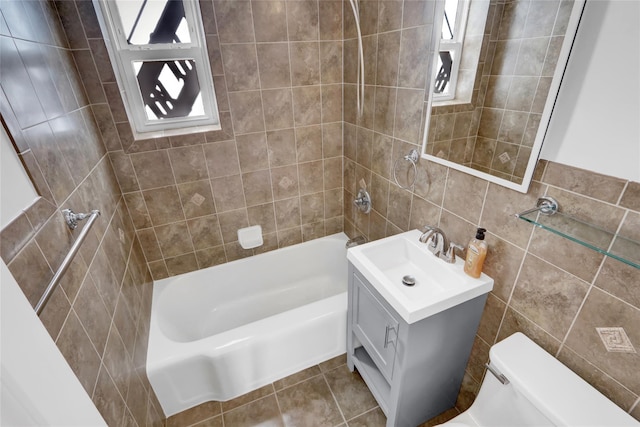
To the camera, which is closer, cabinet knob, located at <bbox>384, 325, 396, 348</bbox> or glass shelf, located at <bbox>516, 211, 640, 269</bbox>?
glass shelf, located at <bbox>516, 211, 640, 269</bbox>

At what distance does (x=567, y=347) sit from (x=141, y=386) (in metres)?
1.69

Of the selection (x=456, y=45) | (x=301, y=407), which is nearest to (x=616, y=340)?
(x=456, y=45)

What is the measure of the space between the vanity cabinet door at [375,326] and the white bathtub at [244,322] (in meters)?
0.26

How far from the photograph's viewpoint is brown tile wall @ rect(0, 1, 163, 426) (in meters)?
0.79

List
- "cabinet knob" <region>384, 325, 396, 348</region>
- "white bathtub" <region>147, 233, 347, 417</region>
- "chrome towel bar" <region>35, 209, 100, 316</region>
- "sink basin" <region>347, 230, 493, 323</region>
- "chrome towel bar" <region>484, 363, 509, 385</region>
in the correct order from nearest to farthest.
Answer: "chrome towel bar" <region>35, 209, 100, 316</region>, "chrome towel bar" <region>484, 363, 509, 385</region>, "sink basin" <region>347, 230, 493, 323</region>, "cabinet knob" <region>384, 325, 396, 348</region>, "white bathtub" <region>147, 233, 347, 417</region>

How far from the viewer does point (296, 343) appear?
5.63ft

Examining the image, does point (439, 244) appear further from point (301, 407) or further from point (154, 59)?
point (154, 59)

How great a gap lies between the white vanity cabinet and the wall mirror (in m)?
0.60

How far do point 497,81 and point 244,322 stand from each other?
2054 mm

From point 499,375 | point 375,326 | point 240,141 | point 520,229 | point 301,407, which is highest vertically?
point 240,141

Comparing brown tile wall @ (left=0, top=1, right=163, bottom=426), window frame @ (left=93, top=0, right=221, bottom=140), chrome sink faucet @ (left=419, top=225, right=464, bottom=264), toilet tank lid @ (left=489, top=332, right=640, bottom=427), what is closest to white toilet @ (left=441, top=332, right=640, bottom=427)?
toilet tank lid @ (left=489, top=332, right=640, bottom=427)

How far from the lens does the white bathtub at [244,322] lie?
1.56m

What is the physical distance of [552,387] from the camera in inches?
36.9

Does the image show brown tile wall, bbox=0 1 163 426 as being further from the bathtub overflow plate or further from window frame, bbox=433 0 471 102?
window frame, bbox=433 0 471 102
